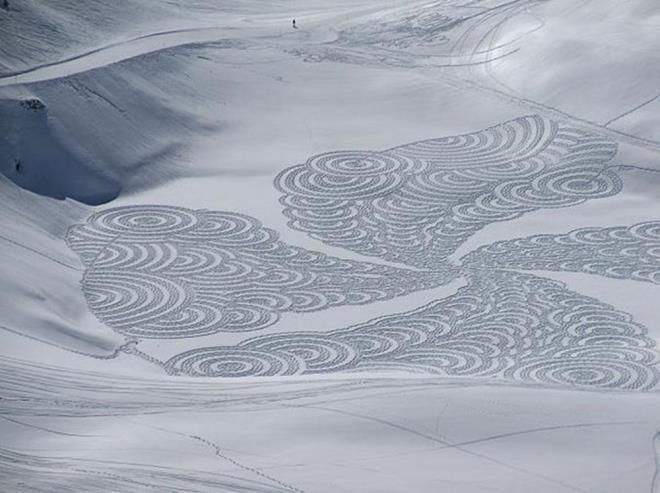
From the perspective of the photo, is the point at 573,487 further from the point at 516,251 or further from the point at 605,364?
the point at 516,251

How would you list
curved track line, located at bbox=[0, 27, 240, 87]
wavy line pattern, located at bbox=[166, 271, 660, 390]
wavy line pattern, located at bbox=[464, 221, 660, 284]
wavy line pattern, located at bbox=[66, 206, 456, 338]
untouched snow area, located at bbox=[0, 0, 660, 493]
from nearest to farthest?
untouched snow area, located at bbox=[0, 0, 660, 493]
wavy line pattern, located at bbox=[166, 271, 660, 390]
wavy line pattern, located at bbox=[66, 206, 456, 338]
wavy line pattern, located at bbox=[464, 221, 660, 284]
curved track line, located at bbox=[0, 27, 240, 87]

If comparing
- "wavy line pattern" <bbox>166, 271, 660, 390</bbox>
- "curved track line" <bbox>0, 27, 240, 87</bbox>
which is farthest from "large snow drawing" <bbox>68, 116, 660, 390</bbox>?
"curved track line" <bbox>0, 27, 240, 87</bbox>

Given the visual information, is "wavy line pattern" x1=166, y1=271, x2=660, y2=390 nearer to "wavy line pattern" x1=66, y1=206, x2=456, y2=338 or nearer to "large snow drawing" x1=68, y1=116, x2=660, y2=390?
"large snow drawing" x1=68, y1=116, x2=660, y2=390

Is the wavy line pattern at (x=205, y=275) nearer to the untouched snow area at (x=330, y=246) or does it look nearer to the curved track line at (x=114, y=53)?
the untouched snow area at (x=330, y=246)

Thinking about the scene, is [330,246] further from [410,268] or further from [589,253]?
[589,253]

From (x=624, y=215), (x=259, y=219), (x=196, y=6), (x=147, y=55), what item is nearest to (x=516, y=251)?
(x=624, y=215)

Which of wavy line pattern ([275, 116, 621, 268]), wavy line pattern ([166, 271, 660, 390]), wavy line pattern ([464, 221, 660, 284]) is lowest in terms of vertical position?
wavy line pattern ([166, 271, 660, 390])

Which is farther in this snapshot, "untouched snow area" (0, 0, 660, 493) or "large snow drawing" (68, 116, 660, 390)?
"large snow drawing" (68, 116, 660, 390)
